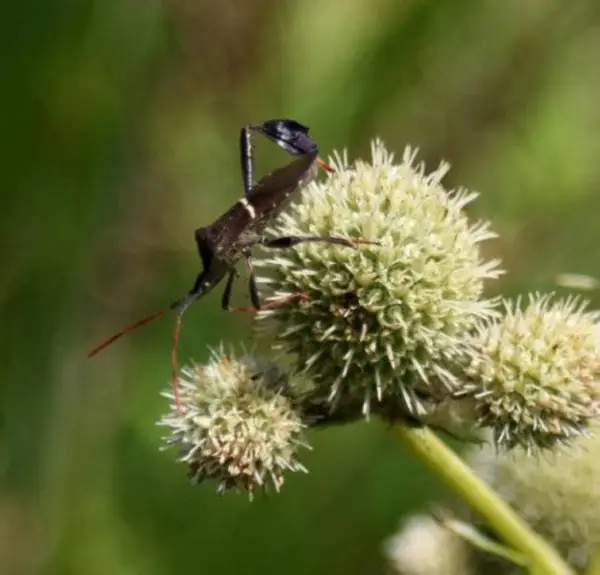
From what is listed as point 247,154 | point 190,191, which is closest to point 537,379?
point 247,154

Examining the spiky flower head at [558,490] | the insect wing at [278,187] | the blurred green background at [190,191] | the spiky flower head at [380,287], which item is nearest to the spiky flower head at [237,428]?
the spiky flower head at [380,287]

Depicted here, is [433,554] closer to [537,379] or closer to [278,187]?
[537,379]

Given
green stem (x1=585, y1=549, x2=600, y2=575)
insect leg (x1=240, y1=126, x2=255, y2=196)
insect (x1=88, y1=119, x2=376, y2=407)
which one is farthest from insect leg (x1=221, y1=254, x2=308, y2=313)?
green stem (x1=585, y1=549, x2=600, y2=575)

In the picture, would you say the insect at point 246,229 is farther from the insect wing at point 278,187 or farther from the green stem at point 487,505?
the green stem at point 487,505

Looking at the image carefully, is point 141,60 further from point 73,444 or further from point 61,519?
point 61,519

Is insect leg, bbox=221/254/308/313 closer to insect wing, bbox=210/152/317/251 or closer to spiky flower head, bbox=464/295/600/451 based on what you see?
insect wing, bbox=210/152/317/251

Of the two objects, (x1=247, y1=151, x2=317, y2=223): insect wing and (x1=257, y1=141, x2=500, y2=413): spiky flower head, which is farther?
(x1=247, y1=151, x2=317, y2=223): insect wing
